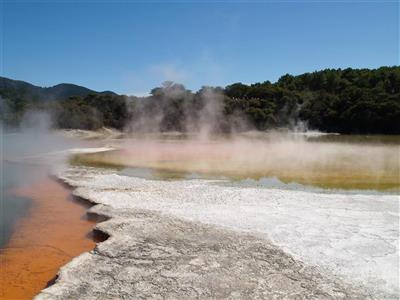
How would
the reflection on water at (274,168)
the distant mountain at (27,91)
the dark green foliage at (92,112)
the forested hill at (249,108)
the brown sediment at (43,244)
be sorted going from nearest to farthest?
the brown sediment at (43,244) < the reflection on water at (274,168) < the dark green foliage at (92,112) < the forested hill at (249,108) < the distant mountain at (27,91)

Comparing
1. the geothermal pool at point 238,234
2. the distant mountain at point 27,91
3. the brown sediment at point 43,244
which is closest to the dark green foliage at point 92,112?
the distant mountain at point 27,91

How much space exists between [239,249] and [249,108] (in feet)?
122

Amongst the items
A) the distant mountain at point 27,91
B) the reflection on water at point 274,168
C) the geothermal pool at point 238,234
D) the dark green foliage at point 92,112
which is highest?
the distant mountain at point 27,91

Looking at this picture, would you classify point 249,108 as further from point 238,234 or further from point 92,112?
point 238,234

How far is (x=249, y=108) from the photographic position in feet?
138

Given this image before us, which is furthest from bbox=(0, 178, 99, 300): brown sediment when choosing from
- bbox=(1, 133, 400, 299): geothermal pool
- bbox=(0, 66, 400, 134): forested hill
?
bbox=(0, 66, 400, 134): forested hill

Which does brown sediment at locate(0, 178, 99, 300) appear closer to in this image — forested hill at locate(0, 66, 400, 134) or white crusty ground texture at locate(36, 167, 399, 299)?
white crusty ground texture at locate(36, 167, 399, 299)

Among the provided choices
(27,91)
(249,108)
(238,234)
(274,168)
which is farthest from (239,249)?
(27,91)

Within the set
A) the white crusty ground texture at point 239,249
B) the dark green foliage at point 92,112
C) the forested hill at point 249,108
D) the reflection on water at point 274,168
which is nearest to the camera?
the white crusty ground texture at point 239,249

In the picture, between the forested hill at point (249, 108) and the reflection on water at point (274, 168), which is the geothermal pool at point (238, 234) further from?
Result: the forested hill at point (249, 108)

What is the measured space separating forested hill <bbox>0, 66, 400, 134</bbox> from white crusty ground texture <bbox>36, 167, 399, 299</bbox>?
100.0 feet

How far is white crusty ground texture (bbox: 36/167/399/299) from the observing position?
4305 mm

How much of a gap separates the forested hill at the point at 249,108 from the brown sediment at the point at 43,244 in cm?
2898

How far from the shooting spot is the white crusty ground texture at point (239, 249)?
4305 millimetres
